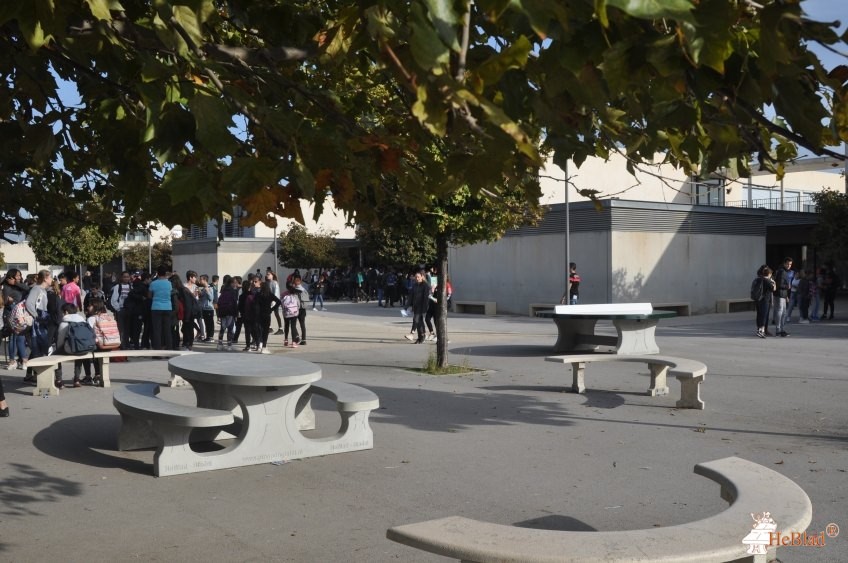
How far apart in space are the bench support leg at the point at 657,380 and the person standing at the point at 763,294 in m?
8.77

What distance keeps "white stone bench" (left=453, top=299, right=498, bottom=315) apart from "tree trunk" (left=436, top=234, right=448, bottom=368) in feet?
48.4

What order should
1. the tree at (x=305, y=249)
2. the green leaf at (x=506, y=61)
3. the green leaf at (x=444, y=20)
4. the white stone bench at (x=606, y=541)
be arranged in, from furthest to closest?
the tree at (x=305, y=249) → the white stone bench at (x=606, y=541) → the green leaf at (x=506, y=61) → the green leaf at (x=444, y=20)

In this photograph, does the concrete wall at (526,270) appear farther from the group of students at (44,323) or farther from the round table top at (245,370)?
the round table top at (245,370)

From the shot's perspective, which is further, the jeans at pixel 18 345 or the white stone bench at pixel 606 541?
the jeans at pixel 18 345

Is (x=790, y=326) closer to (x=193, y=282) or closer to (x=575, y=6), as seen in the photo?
(x=193, y=282)

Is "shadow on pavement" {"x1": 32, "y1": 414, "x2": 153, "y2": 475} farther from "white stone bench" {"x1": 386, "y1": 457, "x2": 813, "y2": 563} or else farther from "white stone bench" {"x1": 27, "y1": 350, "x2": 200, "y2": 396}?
"white stone bench" {"x1": 386, "y1": 457, "x2": 813, "y2": 563}

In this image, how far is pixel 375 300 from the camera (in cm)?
3934

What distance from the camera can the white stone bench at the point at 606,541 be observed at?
3.33 metres

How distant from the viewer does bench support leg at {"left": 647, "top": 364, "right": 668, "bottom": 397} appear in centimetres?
1027

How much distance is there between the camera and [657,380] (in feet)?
33.7

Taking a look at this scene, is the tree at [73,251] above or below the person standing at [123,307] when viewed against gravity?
above

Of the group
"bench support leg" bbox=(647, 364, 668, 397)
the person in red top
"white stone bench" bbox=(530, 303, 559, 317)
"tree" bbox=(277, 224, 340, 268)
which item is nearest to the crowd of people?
the person in red top

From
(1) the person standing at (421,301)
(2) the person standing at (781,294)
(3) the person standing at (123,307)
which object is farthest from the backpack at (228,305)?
(2) the person standing at (781,294)

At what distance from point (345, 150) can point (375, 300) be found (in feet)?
118
